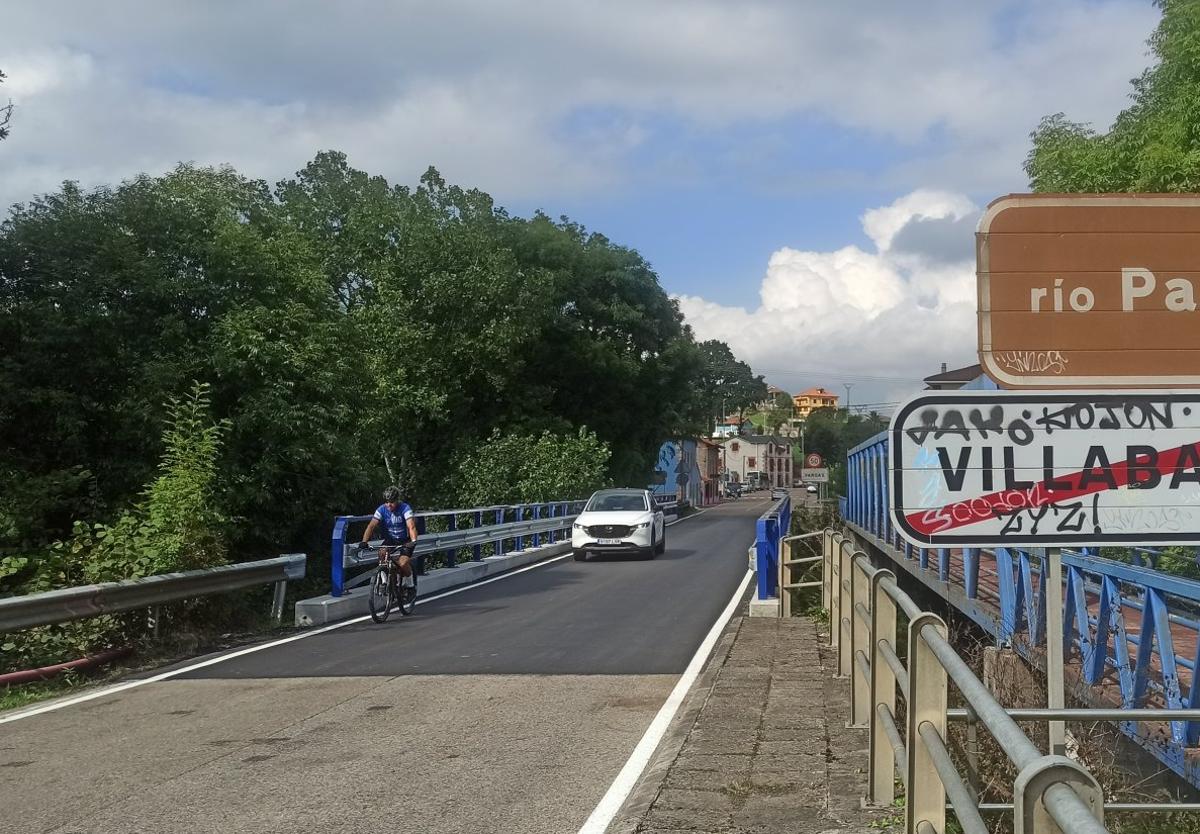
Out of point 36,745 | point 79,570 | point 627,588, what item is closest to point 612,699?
point 36,745

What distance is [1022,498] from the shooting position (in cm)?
399

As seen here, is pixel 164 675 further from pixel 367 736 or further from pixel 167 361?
pixel 167 361

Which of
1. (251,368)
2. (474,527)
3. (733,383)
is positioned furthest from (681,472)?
(251,368)

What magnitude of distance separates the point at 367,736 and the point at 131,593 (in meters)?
4.41

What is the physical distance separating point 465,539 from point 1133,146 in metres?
15.8

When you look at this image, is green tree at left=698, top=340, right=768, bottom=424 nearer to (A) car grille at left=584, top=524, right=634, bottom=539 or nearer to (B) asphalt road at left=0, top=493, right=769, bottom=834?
(A) car grille at left=584, top=524, right=634, bottom=539

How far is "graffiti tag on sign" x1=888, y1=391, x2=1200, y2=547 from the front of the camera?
13.0ft

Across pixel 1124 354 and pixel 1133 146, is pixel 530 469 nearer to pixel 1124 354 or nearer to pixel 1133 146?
pixel 1133 146

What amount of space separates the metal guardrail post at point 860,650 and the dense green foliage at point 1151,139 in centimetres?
1750

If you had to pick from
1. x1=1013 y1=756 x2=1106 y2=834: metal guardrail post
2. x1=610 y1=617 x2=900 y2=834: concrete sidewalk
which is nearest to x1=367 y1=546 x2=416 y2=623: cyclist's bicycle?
x1=610 y1=617 x2=900 y2=834: concrete sidewalk

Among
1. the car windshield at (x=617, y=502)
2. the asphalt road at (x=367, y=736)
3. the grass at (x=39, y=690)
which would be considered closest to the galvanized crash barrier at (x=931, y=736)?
the asphalt road at (x=367, y=736)

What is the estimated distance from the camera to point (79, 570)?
11.7 metres

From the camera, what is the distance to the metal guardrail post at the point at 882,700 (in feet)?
16.9

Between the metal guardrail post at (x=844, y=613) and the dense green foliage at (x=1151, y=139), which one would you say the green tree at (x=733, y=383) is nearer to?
the dense green foliage at (x=1151, y=139)
